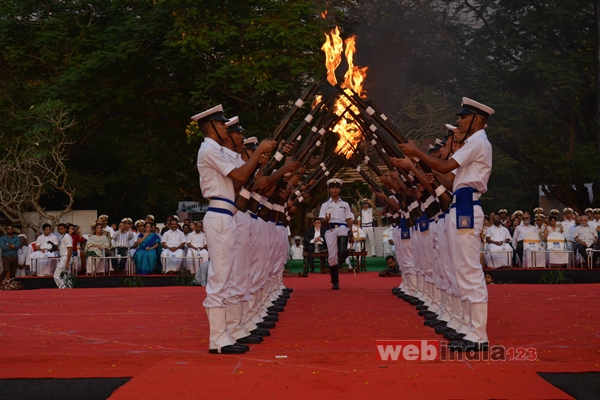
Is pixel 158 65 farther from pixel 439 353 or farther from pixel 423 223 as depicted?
pixel 439 353

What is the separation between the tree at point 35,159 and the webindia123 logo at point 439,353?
18122mm

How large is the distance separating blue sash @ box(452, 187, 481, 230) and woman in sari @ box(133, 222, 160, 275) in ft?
48.7

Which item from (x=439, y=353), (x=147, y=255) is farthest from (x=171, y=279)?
(x=439, y=353)

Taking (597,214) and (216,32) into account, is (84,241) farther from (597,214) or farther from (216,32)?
(597,214)

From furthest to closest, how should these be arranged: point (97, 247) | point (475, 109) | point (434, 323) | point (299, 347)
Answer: point (97, 247) → point (434, 323) → point (475, 109) → point (299, 347)

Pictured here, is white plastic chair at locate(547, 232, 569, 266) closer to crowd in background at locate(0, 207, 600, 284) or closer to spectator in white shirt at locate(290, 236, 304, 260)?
crowd in background at locate(0, 207, 600, 284)

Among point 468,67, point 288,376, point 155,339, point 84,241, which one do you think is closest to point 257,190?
point 155,339

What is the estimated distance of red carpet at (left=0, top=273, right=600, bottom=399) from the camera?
19.5 ft

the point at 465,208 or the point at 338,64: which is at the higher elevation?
the point at 338,64

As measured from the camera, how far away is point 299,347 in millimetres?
8258

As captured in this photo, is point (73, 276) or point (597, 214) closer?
point (73, 276)

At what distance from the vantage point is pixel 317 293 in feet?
52.1

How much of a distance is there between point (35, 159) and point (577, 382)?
21828mm

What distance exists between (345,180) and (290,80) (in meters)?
4.82
